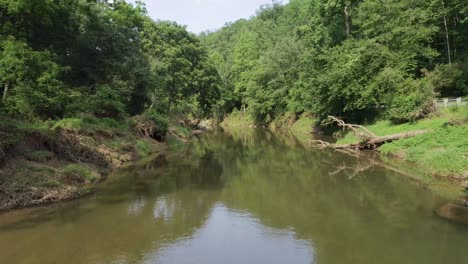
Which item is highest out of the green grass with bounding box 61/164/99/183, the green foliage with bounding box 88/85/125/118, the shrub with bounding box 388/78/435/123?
the green foliage with bounding box 88/85/125/118

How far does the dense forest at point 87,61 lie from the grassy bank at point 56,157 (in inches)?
66.8

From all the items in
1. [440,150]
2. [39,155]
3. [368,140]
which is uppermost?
[39,155]

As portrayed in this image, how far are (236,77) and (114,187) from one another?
79.3 meters

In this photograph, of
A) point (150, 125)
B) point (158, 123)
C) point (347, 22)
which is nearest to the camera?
point (150, 125)

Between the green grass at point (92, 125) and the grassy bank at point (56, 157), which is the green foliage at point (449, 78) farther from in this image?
the green grass at point (92, 125)

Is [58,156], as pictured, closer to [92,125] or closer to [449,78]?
[92,125]

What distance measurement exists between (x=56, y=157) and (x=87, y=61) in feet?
51.8

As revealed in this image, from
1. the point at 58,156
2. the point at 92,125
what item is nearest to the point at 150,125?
the point at 92,125

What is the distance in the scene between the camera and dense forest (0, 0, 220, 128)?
23281 millimetres

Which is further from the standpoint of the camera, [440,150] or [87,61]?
[87,61]

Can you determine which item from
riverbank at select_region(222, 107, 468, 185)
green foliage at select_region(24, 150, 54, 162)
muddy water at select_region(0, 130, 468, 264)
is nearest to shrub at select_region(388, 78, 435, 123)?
riverbank at select_region(222, 107, 468, 185)

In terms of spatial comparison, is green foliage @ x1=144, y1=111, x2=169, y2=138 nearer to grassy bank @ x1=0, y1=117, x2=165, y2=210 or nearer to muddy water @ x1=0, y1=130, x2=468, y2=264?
grassy bank @ x1=0, y1=117, x2=165, y2=210

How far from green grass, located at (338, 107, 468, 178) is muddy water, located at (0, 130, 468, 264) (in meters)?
1.93

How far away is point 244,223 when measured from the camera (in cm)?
1476
